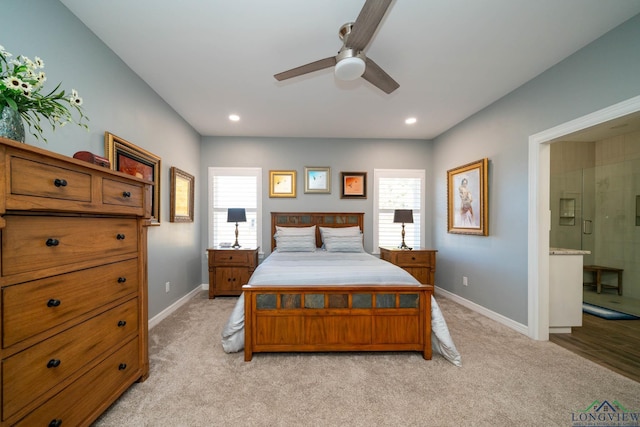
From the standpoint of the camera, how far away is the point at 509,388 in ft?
6.12

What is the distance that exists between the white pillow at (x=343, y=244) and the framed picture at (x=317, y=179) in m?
1.00

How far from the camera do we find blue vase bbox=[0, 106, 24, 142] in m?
1.06

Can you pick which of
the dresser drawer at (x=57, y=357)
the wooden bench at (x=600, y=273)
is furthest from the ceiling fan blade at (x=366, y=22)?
the wooden bench at (x=600, y=273)

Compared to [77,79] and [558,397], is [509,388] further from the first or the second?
[77,79]

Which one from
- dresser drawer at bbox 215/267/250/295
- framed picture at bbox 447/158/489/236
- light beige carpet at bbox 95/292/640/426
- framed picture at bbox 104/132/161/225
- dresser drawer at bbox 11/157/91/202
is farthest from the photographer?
dresser drawer at bbox 215/267/250/295

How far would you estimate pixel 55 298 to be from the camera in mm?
1205

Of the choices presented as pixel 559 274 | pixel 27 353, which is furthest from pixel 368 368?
pixel 559 274

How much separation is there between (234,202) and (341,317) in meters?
3.06

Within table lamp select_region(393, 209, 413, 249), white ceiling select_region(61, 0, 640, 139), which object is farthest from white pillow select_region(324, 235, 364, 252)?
white ceiling select_region(61, 0, 640, 139)

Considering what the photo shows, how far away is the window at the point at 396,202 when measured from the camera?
4664mm

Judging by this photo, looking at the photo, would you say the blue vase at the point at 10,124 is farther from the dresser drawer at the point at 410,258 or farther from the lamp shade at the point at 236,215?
the dresser drawer at the point at 410,258

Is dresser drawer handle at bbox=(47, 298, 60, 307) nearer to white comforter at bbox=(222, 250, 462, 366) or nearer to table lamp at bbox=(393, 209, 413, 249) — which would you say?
white comforter at bbox=(222, 250, 462, 366)

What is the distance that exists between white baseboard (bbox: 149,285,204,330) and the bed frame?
153 centimetres

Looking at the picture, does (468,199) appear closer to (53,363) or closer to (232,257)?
(232,257)
